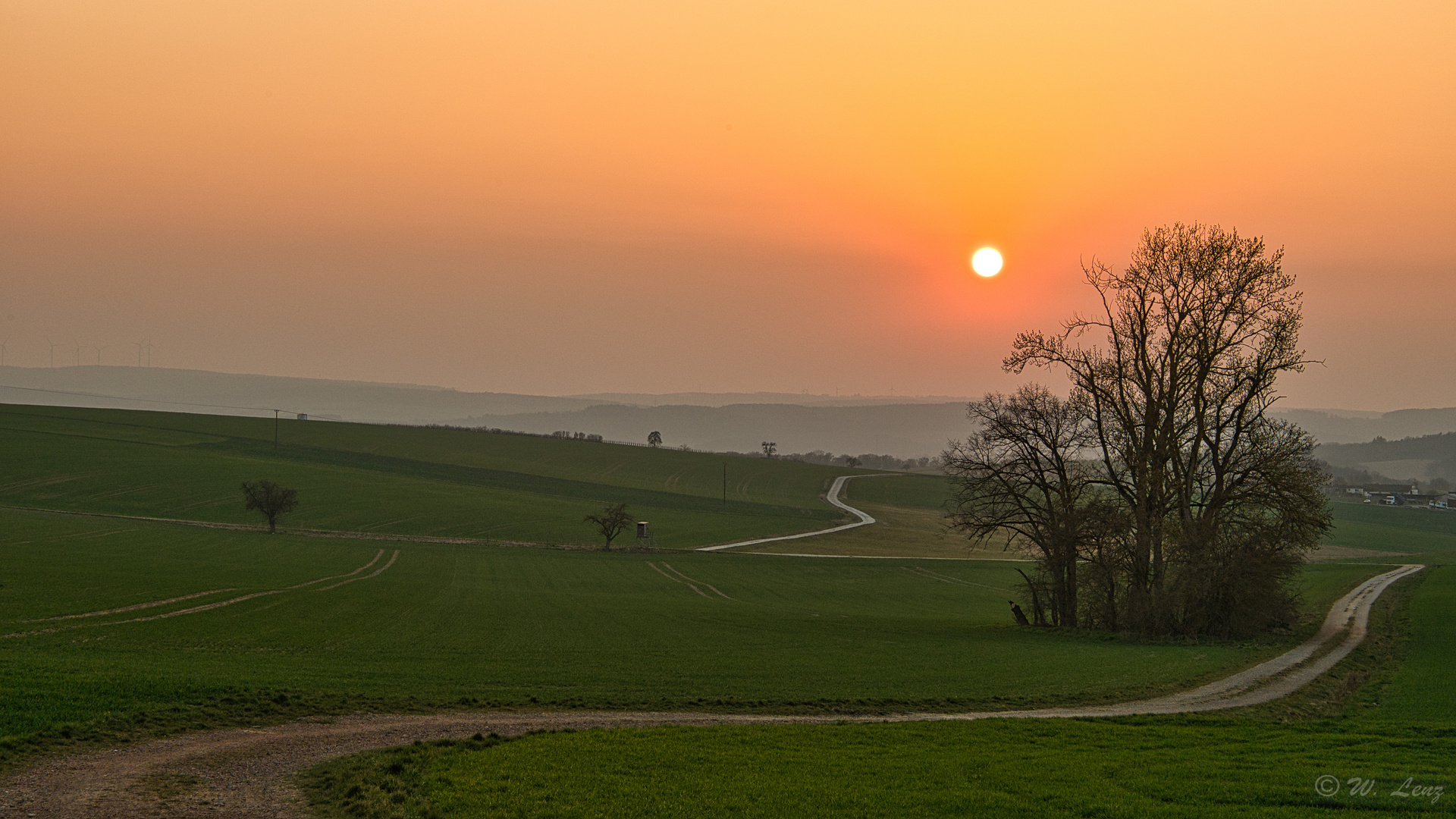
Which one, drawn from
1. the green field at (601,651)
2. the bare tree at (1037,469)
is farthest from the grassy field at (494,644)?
the bare tree at (1037,469)

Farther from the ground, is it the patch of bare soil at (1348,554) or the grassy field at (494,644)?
the grassy field at (494,644)

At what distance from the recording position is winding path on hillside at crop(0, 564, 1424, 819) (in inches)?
530

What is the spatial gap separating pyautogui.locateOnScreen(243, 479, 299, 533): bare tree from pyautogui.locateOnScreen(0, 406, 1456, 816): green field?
3581 millimetres

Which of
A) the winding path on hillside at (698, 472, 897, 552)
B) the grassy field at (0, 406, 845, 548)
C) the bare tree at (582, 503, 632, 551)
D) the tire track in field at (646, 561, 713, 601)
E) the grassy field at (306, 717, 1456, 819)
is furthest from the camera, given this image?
the winding path on hillside at (698, 472, 897, 552)

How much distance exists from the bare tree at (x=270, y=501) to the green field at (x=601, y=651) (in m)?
3.58

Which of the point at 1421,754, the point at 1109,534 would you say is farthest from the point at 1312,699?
the point at 1109,534

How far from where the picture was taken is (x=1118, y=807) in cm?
1316

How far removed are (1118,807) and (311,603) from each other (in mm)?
34249

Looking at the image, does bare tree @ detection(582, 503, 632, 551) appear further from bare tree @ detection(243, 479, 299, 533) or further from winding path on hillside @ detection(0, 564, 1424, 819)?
winding path on hillside @ detection(0, 564, 1424, 819)

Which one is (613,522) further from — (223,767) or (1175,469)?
(223,767)

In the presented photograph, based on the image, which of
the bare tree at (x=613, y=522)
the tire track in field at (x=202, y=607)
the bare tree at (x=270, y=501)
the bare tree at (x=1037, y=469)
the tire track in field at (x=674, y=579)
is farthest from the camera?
the bare tree at (x=613, y=522)

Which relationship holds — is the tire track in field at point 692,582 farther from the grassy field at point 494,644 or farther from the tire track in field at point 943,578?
the tire track in field at point 943,578

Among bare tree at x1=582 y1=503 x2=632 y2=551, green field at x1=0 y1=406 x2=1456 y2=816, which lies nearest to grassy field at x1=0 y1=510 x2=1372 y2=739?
green field at x1=0 y1=406 x2=1456 y2=816

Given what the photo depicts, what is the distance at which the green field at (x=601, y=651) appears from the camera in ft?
51.5
